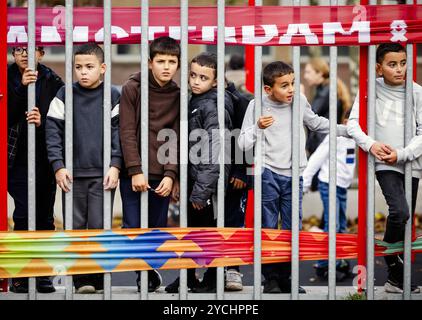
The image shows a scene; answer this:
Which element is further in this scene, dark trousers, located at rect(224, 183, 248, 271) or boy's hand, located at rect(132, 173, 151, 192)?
dark trousers, located at rect(224, 183, 248, 271)

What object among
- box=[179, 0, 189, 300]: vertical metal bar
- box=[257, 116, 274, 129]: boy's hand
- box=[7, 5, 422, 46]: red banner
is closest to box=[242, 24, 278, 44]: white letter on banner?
box=[7, 5, 422, 46]: red banner

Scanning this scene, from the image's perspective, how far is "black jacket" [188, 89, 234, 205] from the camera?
6.29 meters

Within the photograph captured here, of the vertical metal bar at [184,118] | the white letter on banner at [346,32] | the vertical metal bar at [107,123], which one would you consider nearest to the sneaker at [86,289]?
the vertical metal bar at [107,123]

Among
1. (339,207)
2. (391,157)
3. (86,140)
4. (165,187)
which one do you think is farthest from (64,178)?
(339,207)

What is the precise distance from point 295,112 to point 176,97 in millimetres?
785

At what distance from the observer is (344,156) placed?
29.6ft

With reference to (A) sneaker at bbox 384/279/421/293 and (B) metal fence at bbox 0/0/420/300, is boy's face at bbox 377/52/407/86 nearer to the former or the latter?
(B) metal fence at bbox 0/0/420/300

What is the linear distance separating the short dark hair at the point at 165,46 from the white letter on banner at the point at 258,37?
442 millimetres

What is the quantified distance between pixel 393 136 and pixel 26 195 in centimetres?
252

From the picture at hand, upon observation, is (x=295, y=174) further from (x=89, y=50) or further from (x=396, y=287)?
(x=89, y=50)

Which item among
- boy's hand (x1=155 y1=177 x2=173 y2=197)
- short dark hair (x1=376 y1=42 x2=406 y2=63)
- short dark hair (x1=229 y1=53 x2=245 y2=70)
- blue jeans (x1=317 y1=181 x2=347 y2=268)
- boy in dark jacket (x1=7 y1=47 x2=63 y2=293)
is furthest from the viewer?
short dark hair (x1=229 y1=53 x2=245 y2=70)

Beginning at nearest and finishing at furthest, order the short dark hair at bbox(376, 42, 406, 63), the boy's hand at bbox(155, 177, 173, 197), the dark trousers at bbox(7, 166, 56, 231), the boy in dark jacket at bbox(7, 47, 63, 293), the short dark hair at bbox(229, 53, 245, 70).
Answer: the boy's hand at bbox(155, 177, 173, 197) → the short dark hair at bbox(376, 42, 406, 63) → the boy in dark jacket at bbox(7, 47, 63, 293) → the dark trousers at bbox(7, 166, 56, 231) → the short dark hair at bbox(229, 53, 245, 70)
